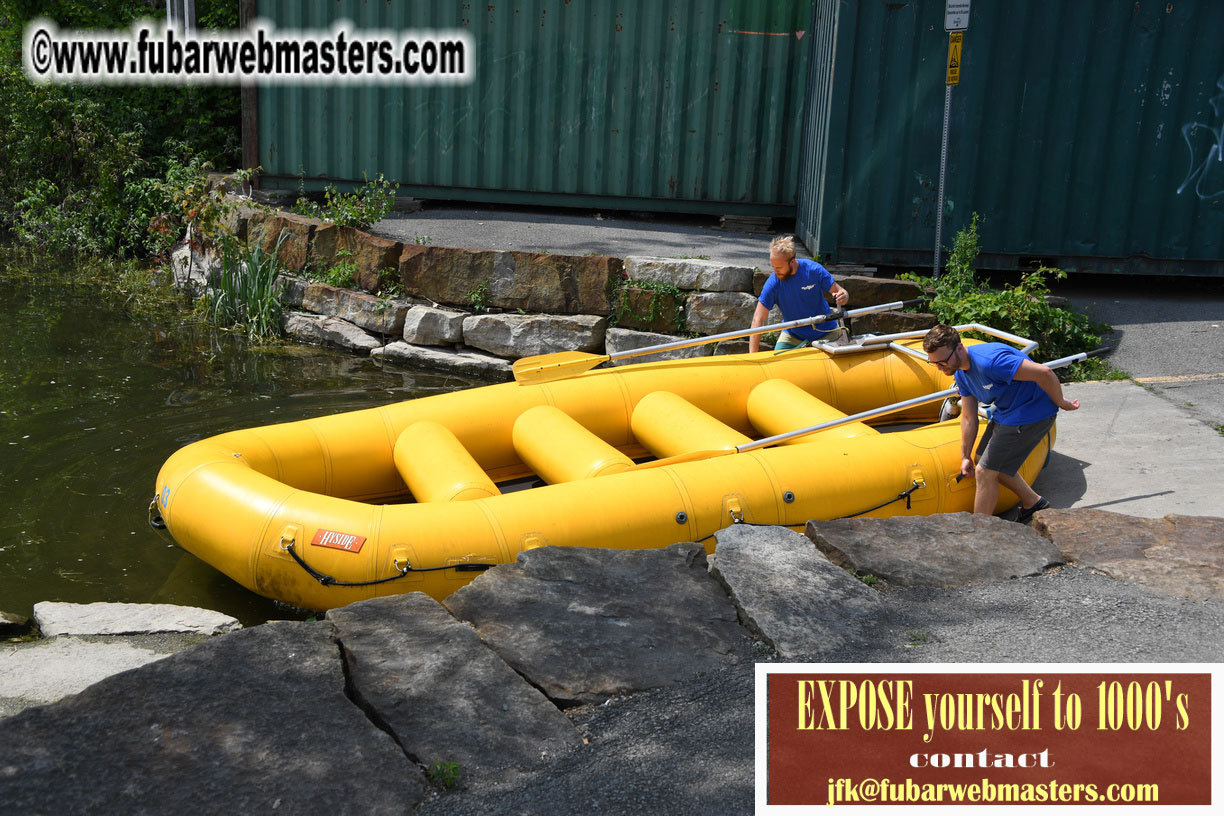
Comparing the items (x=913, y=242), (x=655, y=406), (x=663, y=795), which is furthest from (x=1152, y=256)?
(x=663, y=795)

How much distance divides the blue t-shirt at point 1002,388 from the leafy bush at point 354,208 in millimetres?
6112

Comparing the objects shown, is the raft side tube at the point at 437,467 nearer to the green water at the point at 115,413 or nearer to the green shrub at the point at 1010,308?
the green water at the point at 115,413

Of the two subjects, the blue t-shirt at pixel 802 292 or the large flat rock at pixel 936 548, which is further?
the blue t-shirt at pixel 802 292

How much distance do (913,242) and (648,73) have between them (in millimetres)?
3246

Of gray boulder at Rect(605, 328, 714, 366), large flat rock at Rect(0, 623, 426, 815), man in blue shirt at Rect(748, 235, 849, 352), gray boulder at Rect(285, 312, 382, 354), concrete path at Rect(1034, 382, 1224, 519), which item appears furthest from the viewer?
gray boulder at Rect(285, 312, 382, 354)

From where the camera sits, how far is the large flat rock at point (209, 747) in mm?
2629

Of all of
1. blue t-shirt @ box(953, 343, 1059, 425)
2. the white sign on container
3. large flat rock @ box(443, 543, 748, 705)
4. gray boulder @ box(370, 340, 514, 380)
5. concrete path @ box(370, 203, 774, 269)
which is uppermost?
the white sign on container

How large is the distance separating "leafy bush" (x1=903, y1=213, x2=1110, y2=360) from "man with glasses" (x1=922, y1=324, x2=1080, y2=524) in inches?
111

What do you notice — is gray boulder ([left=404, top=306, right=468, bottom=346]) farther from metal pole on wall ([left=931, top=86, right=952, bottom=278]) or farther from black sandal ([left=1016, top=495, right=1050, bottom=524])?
black sandal ([left=1016, top=495, right=1050, bottom=524])

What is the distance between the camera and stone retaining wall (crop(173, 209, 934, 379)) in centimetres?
875

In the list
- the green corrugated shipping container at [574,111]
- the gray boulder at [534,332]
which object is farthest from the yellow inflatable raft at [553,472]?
the green corrugated shipping container at [574,111]

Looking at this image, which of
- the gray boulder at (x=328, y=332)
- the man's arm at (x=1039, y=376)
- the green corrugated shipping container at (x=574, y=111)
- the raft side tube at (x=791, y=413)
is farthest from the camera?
the green corrugated shipping container at (x=574, y=111)

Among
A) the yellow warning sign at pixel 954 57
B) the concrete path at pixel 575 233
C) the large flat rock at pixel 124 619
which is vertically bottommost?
the large flat rock at pixel 124 619

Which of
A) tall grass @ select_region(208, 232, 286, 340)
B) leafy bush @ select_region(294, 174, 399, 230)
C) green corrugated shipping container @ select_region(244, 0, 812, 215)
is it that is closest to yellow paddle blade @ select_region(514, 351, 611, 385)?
leafy bush @ select_region(294, 174, 399, 230)
